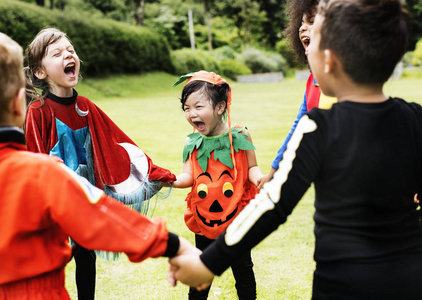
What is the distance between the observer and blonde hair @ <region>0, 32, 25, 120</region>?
1.50 meters

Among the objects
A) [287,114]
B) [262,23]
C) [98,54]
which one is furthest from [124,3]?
[287,114]

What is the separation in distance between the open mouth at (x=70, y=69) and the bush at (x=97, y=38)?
1736 cm

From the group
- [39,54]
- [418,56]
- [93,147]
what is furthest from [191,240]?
[418,56]

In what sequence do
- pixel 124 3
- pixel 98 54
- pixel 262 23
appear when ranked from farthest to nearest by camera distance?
pixel 262 23
pixel 124 3
pixel 98 54

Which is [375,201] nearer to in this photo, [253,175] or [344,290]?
[344,290]

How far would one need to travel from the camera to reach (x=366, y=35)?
4.97 feet

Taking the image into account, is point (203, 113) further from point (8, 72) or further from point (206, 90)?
point (8, 72)

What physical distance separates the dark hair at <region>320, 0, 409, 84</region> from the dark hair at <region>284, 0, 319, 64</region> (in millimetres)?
1246

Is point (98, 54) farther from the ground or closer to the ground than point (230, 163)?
closer to the ground

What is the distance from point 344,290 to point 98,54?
2324 centimetres

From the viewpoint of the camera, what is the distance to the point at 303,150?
1544 millimetres

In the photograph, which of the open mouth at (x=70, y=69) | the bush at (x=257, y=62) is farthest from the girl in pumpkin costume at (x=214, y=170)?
the bush at (x=257, y=62)

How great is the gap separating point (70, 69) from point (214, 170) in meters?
1.09

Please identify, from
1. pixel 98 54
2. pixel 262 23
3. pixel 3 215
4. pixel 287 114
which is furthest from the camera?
pixel 262 23
